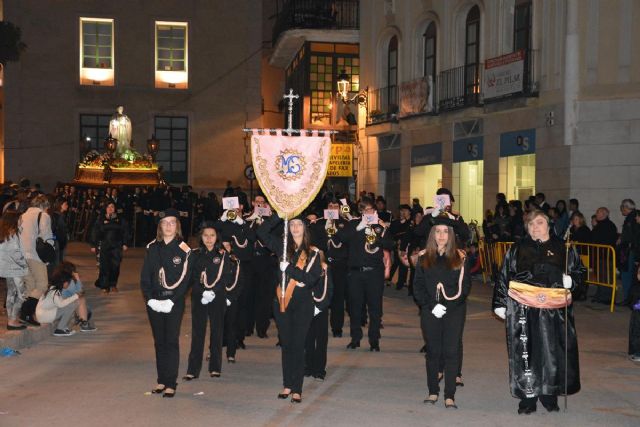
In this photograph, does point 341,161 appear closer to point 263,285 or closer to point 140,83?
point 140,83

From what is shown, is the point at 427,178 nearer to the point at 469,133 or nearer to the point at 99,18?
the point at 469,133

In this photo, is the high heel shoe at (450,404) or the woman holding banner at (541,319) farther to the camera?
the high heel shoe at (450,404)

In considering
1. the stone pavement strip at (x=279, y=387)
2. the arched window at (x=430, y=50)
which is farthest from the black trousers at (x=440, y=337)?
the arched window at (x=430, y=50)

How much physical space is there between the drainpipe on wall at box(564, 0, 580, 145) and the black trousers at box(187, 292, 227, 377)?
15.0 m

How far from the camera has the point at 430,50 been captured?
102ft

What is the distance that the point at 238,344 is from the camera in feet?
→ 39.0

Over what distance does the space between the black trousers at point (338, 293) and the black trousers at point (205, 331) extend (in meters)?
2.99

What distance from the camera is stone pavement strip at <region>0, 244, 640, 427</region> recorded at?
8.24 metres

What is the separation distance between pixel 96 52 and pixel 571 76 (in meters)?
28.4

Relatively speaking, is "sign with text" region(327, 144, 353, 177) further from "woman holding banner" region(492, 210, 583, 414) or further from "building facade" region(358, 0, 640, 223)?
"woman holding banner" region(492, 210, 583, 414)

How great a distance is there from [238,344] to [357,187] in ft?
81.1

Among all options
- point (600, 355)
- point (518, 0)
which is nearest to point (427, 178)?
point (518, 0)

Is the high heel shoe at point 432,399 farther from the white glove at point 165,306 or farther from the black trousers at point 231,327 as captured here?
the black trousers at point 231,327

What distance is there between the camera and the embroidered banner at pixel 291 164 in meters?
9.91
